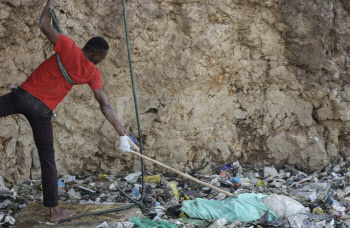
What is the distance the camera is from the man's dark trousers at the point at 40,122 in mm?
4117

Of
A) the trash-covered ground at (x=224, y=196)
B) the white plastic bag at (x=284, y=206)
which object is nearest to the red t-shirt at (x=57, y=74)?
the trash-covered ground at (x=224, y=196)

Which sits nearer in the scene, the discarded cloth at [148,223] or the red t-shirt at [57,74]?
the red t-shirt at [57,74]

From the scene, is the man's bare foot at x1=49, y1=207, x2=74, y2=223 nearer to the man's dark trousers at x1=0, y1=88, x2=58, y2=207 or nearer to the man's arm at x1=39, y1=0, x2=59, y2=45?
the man's dark trousers at x1=0, y1=88, x2=58, y2=207

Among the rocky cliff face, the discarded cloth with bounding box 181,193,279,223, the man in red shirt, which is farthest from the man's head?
the discarded cloth with bounding box 181,193,279,223

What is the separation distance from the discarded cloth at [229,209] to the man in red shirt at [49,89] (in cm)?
139

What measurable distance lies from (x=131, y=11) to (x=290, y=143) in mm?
2753

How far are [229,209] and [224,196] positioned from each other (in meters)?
0.49

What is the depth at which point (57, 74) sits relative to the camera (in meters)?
4.18

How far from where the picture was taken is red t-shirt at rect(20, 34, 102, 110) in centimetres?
413

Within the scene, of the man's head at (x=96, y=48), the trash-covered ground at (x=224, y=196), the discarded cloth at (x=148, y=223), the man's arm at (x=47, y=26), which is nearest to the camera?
the man's arm at (x=47, y=26)

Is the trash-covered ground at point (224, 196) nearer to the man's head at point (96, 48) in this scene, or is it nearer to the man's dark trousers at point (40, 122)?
the man's dark trousers at point (40, 122)

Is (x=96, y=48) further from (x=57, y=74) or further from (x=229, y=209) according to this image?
(x=229, y=209)

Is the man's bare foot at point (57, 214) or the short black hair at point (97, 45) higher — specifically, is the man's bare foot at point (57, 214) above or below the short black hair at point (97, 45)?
below

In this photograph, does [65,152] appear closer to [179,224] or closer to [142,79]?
[142,79]
